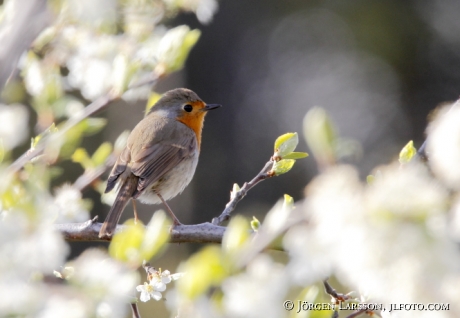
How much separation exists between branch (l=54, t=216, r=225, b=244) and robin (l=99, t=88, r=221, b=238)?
57 cm

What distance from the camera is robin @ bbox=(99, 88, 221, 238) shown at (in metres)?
3.73

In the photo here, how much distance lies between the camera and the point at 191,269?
1.25 metres

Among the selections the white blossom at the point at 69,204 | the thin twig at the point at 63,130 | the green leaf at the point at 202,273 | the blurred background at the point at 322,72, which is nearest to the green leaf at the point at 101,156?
the white blossom at the point at 69,204

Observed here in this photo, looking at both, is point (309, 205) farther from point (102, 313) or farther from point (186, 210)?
point (186, 210)

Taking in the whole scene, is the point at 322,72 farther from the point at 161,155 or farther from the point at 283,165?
the point at 283,165

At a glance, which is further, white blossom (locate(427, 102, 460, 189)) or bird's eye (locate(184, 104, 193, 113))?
bird's eye (locate(184, 104, 193, 113))

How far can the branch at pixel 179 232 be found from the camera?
259cm

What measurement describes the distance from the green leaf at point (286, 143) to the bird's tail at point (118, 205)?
0.93 m

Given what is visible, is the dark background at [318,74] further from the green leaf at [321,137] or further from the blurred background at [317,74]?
the green leaf at [321,137]

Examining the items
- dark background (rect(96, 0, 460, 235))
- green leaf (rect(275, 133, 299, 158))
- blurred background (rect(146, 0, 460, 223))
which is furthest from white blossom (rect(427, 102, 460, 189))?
blurred background (rect(146, 0, 460, 223))

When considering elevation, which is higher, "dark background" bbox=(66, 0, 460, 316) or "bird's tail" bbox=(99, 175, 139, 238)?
"dark background" bbox=(66, 0, 460, 316)

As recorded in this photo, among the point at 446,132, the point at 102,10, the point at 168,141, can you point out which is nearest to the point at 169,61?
the point at 102,10

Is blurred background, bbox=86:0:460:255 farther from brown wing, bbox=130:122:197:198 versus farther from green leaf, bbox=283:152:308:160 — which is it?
green leaf, bbox=283:152:308:160

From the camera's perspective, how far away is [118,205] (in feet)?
11.0
